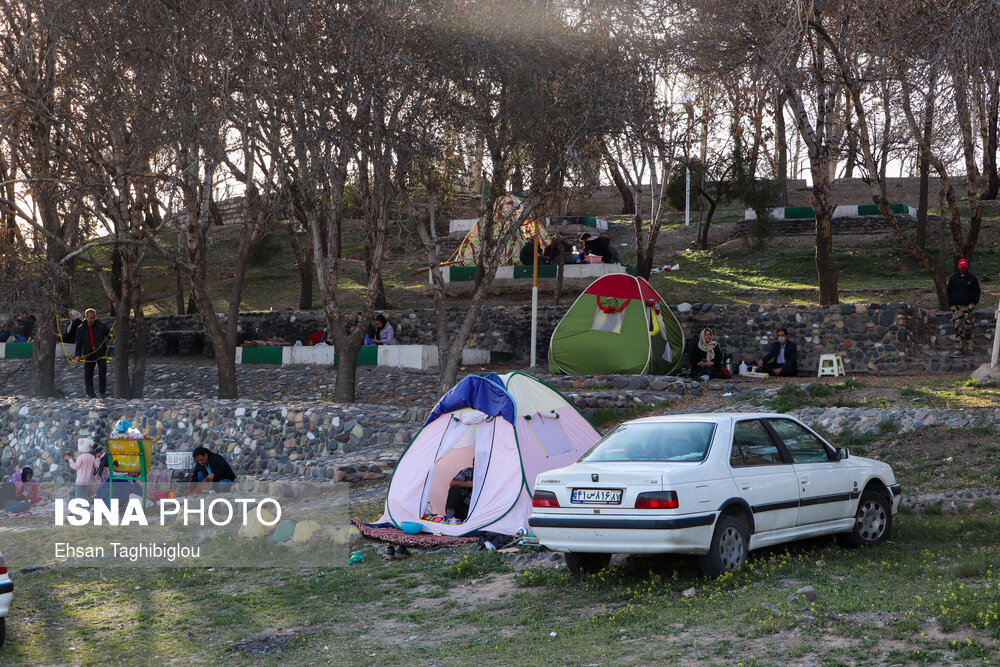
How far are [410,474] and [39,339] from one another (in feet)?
45.6

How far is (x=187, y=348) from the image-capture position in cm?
2730

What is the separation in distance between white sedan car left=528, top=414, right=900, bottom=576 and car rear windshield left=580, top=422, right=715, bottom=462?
11 millimetres

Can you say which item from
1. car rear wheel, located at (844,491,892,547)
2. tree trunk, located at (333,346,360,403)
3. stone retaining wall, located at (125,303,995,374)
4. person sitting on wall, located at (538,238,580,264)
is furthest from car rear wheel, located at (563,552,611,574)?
person sitting on wall, located at (538,238,580,264)

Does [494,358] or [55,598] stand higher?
[494,358]

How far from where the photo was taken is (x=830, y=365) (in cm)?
1933

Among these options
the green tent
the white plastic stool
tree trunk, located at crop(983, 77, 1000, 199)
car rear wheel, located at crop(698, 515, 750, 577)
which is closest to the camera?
car rear wheel, located at crop(698, 515, 750, 577)

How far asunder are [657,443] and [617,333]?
40.5 ft

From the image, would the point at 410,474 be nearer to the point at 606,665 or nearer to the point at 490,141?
the point at 606,665

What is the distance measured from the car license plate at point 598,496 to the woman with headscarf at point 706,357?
11938 mm

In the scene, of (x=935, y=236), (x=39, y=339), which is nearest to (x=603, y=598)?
(x=39, y=339)

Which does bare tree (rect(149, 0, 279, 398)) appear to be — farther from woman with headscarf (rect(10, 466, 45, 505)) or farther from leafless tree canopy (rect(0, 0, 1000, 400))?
woman with headscarf (rect(10, 466, 45, 505))

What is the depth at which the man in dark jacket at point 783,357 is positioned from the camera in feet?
62.5

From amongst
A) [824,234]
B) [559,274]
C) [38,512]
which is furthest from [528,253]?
[38,512]

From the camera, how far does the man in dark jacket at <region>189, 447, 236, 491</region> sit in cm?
1394
